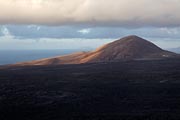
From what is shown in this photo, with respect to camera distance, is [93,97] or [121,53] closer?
[93,97]

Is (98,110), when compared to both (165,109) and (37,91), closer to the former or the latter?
(165,109)

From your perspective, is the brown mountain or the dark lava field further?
the brown mountain

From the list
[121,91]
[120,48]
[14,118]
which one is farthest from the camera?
[120,48]

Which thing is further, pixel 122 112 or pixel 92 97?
pixel 92 97

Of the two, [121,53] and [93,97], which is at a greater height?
[121,53]

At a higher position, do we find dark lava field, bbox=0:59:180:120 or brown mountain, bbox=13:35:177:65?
brown mountain, bbox=13:35:177:65

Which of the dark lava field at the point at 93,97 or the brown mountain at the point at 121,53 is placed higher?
the brown mountain at the point at 121,53

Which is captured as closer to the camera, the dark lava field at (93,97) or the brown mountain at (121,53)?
the dark lava field at (93,97)

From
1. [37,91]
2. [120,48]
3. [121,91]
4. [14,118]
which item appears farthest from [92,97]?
[120,48]
